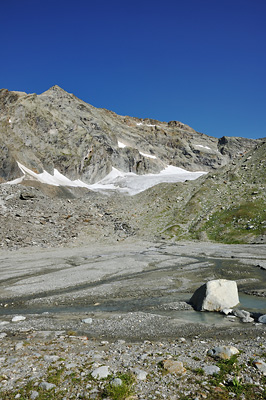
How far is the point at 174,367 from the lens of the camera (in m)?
9.90

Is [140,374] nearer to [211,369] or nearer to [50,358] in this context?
[211,369]

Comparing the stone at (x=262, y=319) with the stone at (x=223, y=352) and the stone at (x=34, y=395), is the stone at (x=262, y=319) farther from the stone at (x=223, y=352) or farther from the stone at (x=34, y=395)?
the stone at (x=34, y=395)

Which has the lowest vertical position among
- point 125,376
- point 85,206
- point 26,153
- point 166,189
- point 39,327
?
point 39,327

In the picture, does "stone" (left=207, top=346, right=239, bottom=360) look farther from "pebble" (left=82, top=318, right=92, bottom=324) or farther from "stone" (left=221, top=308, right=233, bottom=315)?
"pebble" (left=82, top=318, right=92, bottom=324)

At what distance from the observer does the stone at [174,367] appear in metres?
9.70

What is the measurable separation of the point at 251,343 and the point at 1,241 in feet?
201

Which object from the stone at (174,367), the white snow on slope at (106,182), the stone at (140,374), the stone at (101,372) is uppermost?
the white snow on slope at (106,182)

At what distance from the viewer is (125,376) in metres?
9.38

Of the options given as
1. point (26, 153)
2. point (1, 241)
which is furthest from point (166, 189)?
point (26, 153)

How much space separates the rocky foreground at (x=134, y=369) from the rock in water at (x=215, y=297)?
17.8 ft

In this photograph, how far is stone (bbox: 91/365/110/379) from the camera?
943 cm

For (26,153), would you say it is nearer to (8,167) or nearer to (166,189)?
(8,167)

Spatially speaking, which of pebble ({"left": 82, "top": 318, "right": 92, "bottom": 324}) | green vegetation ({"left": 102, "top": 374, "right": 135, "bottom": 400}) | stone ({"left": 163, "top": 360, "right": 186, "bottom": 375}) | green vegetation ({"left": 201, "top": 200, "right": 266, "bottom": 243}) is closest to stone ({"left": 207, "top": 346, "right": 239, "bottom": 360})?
stone ({"left": 163, "top": 360, "right": 186, "bottom": 375})

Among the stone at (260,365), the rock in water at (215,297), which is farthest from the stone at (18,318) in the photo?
the stone at (260,365)
